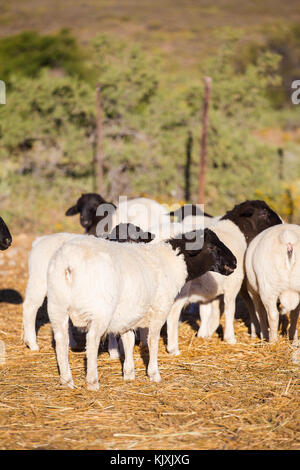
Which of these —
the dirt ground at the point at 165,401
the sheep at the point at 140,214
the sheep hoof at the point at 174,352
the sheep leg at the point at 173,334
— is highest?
the sheep at the point at 140,214

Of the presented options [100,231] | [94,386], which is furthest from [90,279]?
[100,231]

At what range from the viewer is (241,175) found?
18000mm

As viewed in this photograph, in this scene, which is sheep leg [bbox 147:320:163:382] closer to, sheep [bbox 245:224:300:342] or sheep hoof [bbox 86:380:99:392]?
sheep hoof [bbox 86:380:99:392]

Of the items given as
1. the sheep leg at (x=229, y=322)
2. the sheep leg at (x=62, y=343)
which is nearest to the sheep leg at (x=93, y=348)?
the sheep leg at (x=62, y=343)

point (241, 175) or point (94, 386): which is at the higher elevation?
point (241, 175)

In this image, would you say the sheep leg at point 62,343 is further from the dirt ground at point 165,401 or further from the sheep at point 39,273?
the sheep at point 39,273

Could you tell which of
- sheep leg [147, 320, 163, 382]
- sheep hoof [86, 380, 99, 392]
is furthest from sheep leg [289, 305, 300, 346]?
sheep hoof [86, 380, 99, 392]

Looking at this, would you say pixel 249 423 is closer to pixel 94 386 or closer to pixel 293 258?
pixel 94 386

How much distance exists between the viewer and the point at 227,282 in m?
7.72

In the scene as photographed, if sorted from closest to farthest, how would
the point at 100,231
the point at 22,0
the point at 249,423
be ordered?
the point at 249,423 < the point at 100,231 < the point at 22,0

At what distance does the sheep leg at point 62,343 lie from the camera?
18.1ft

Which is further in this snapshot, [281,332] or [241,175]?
[241,175]

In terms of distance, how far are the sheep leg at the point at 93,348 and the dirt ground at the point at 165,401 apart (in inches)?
4.6

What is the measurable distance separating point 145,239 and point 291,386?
2.54 metres
